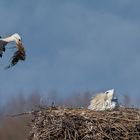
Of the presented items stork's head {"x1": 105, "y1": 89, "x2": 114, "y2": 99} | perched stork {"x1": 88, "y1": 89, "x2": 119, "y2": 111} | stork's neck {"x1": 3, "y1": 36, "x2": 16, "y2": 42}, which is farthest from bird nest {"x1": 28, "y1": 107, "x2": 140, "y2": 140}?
stork's neck {"x1": 3, "y1": 36, "x2": 16, "y2": 42}

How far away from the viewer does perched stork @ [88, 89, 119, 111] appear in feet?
36.6

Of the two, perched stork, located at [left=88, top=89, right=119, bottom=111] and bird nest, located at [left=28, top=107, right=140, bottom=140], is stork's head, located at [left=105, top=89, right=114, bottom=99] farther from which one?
bird nest, located at [left=28, top=107, right=140, bottom=140]

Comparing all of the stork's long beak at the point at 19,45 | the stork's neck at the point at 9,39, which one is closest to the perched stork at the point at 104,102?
the stork's long beak at the point at 19,45

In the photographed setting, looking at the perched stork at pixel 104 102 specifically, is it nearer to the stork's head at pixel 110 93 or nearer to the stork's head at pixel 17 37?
the stork's head at pixel 110 93

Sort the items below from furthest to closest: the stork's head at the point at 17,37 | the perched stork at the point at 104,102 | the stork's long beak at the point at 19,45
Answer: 1. the stork's head at the point at 17,37
2. the stork's long beak at the point at 19,45
3. the perched stork at the point at 104,102

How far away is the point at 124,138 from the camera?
993cm

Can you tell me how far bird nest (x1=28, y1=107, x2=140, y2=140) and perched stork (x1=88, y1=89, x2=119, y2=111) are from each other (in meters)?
0.76

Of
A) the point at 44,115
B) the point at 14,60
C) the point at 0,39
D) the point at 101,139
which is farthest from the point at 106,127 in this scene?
the point at 0,39

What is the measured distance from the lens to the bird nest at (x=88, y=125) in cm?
995

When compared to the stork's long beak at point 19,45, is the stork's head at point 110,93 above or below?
below

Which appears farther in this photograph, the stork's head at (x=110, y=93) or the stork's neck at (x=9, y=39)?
the stork's neck at (x=9, y=39)

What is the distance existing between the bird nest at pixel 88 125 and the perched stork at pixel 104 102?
2.48 feet

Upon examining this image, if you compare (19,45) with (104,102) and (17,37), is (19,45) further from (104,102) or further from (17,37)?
(104,102)

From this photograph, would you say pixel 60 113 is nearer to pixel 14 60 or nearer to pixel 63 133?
pixel 63 133
